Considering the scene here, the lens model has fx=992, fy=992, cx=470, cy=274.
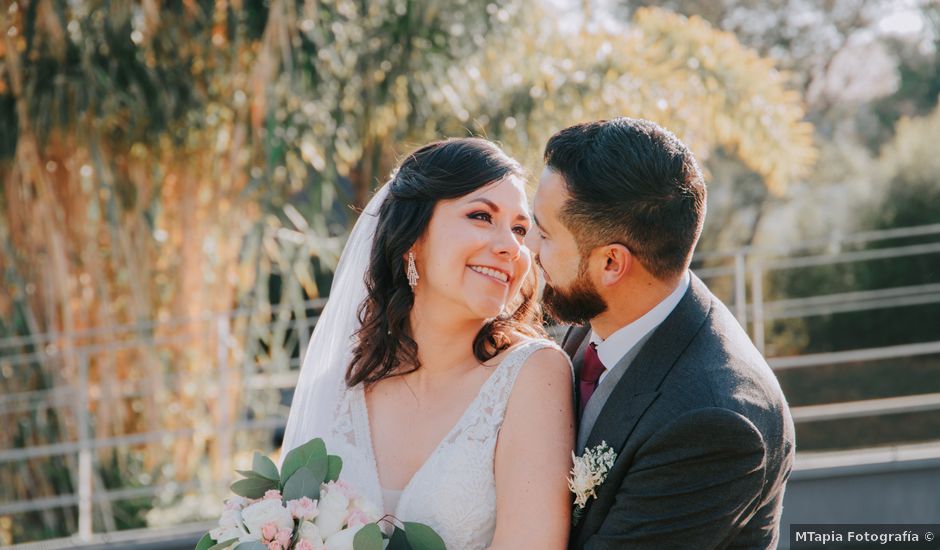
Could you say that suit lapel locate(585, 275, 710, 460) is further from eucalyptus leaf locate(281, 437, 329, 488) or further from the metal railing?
the metal railing

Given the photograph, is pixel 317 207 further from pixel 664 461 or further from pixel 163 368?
pixel 664 461

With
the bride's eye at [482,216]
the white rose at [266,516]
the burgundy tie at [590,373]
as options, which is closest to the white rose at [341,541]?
the white rose at [266,516]

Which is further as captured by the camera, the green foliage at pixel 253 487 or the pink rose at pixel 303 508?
the green foliage at pixel 253 487

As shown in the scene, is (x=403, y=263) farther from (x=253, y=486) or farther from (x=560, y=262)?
(x=253, y=486)

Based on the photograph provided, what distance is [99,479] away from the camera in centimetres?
625

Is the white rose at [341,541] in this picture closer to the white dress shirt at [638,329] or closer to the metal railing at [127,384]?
the white dress shirt at [638,329]

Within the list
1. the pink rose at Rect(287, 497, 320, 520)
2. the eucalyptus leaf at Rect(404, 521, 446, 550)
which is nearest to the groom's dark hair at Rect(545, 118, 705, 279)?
the eucalyptus leaf at Rect(404, 521, 446, 550)

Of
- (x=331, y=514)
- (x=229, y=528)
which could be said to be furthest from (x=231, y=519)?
(x=331, y=514)

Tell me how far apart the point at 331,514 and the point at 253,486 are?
0.27 meters

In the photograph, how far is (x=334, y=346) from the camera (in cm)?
322

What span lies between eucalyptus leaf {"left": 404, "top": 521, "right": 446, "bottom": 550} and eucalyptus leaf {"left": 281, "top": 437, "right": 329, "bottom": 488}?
26 cm

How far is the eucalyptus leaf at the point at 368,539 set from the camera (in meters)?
2.24

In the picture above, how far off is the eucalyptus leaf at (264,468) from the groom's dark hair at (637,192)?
37.7 inches

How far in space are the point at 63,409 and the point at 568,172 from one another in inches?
194
